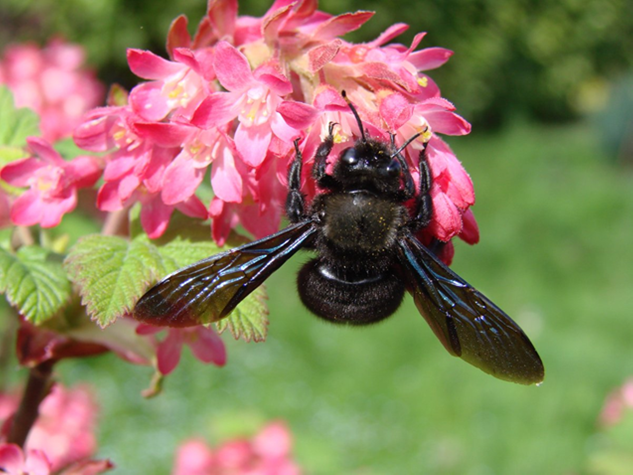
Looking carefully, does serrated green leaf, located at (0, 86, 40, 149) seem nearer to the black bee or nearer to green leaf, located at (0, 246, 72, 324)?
green leaf, located at (0, 246, 72, 324)

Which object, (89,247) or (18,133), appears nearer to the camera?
(89,247)

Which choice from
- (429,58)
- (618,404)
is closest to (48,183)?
(429,58)

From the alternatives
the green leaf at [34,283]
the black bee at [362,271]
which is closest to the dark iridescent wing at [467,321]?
the black bee at [362,271]

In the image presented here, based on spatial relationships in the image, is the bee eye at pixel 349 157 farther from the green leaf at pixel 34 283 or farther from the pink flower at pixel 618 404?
the pink flower at pixel 618 404

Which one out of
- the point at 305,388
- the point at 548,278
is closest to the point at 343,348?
the point at 305,388

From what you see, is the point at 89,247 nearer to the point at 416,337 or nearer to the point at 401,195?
the point at 401,195
